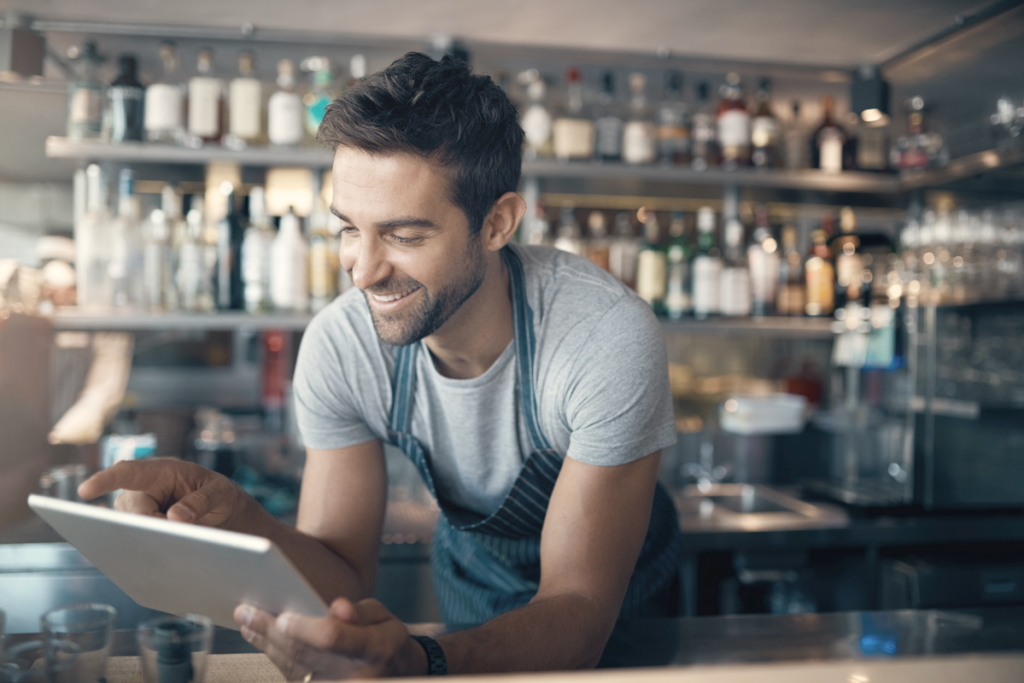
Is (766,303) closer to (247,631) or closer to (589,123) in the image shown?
(589,123)

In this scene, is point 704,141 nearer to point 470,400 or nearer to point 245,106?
point 245,106

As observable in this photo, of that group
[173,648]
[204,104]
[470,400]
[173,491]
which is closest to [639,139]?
[204,104]

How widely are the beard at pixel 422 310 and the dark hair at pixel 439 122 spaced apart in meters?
0.07

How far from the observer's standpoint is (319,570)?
0.95m

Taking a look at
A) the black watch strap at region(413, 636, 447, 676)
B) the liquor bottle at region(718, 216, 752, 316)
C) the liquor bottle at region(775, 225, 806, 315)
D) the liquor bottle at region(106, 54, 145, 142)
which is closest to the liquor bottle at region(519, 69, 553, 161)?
the liquor bottle at region(718, 216, 752, 316)

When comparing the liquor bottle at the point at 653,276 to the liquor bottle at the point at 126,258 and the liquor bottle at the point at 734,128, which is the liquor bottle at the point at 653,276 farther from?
the liquor bottle at the point at 126,258

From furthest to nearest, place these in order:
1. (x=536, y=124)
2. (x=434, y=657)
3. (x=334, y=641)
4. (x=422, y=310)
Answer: (x=536, y=124) < (x=422, y=310) < (x=434, y=657) < (x=334, y=641)

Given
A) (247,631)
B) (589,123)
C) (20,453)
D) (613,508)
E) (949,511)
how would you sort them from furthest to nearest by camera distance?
(589,123) < (949,511) < (20,453) < (613,508) < (247,631)


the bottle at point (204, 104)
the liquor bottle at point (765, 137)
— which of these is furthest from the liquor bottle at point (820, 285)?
the bottle at point (204, 104)

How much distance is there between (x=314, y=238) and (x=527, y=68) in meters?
0.79

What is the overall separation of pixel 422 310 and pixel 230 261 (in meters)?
1.22

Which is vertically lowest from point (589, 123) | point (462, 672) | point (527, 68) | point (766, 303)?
point (462, 672)

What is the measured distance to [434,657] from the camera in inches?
25.4

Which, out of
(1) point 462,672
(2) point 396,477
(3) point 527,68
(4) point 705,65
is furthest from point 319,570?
(4) point 705,65
